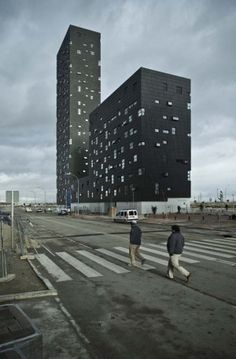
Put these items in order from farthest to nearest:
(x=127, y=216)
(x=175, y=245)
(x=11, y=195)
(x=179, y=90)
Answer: (x=179, y=90)
(x=127, y=216)
(x=11, y=195)
(x=175, y=245)

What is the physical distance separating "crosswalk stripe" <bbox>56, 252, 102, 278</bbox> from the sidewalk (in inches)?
62.9

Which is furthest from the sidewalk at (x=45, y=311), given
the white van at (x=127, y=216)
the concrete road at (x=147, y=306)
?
the white van at (x=127, y=216)

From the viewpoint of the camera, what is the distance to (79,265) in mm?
11695

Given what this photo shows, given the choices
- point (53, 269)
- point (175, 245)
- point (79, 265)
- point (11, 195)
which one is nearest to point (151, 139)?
point (11, 195)

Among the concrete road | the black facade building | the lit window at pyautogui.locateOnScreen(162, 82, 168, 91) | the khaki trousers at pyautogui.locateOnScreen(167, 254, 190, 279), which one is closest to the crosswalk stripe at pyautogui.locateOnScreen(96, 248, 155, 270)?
the concrete road

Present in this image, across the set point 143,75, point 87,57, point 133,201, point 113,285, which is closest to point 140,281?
point 113,285

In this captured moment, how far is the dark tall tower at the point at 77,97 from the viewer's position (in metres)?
128

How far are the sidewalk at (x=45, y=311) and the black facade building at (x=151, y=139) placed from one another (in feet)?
200

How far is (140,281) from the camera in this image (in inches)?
362

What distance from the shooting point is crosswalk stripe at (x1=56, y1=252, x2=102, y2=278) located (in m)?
10.2

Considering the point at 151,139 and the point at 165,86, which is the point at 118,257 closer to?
the point at 151,139

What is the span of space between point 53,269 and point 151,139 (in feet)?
205

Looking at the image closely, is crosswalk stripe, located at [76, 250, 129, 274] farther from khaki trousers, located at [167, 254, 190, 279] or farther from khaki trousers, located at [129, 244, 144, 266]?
khaki trousers, located at [167, 254, 190, 279]

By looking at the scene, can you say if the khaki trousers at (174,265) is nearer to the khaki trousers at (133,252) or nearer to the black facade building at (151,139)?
the khaki trousers at (133,252)
